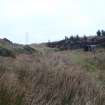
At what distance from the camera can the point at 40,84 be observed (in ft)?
29.3

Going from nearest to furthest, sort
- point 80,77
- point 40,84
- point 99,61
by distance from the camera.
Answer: point 40,84
point 80,77
point 99,61

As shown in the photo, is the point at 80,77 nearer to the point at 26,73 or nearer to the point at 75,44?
the point at 26,73

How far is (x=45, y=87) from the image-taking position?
28.2ft

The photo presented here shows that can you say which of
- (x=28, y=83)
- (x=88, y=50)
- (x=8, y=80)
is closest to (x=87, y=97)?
(x=28, y=83)

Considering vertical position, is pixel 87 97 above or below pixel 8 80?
below

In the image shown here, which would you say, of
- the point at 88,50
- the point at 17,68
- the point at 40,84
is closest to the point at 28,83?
the point at 40,84

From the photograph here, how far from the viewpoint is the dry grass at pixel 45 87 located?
696 cm

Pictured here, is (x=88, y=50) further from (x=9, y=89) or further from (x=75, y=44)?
(x=9, y=89)

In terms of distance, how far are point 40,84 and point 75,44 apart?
27988 millimetres

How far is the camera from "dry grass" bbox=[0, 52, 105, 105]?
6.96 m

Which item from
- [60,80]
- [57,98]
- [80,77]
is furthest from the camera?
[80,77]

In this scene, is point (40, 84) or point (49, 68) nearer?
point (40, 84)

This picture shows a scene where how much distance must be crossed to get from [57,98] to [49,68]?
301 centimetres

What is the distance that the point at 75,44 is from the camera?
3678 centimetres
